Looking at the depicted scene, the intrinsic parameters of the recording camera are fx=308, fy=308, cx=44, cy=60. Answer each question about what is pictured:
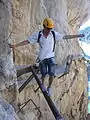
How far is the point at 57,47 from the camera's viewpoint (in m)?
8.34

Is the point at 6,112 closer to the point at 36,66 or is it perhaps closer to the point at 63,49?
the point at 36,66

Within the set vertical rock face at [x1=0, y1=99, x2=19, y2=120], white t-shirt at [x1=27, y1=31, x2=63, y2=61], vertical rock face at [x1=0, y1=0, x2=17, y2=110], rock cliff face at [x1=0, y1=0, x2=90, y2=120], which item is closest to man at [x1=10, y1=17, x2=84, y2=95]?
white t-shirt at [x1=27, y1=31, x2=63, y2=61]

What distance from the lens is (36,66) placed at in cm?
452

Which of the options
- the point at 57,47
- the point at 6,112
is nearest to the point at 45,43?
the point at 6,112

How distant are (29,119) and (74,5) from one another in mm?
6473

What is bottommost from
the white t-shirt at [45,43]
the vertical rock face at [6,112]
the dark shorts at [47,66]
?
the vertical rock face at [6,112]

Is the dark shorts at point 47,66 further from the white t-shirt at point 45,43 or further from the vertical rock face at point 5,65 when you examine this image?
the vertical rock face at point 5,65

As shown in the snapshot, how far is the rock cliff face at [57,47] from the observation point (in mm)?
3651

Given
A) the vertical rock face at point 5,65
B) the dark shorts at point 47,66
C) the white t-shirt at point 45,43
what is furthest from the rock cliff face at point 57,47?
the dark shorts at point 47,66

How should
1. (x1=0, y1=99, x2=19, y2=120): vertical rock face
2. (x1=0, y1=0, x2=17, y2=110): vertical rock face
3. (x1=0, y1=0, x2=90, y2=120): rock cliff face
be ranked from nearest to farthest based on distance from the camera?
(x1=0, y1=99, x2=19, y2=120): vertical rock face → (x1=0, y1=0, x2=17, y2=110): vertical rock face → (x1=0, y1=0, x2=90, y2=120): rock cliff face

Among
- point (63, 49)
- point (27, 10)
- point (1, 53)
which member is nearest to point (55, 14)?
point (63, 49)

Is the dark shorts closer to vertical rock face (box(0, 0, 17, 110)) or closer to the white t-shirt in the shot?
the white t-shirt

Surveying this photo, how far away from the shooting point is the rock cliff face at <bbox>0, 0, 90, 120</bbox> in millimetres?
3651

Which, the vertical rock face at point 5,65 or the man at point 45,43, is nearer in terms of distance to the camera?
the vertical rock face at point 5,65
